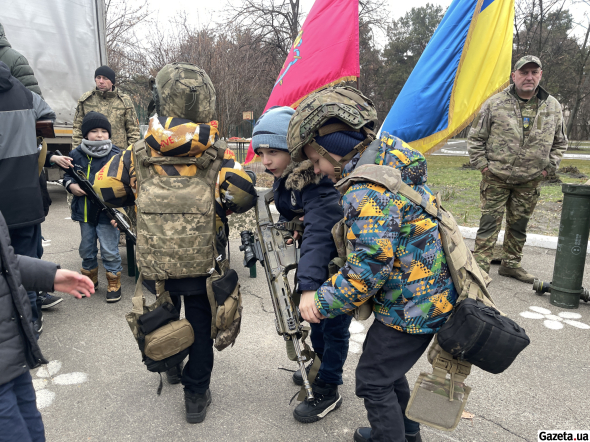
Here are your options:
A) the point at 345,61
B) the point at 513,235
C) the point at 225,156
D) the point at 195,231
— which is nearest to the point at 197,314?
the point at 195,231

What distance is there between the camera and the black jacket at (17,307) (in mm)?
1646

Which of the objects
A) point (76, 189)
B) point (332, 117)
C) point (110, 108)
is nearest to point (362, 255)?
point (332, 117)

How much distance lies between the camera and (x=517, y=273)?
473cm

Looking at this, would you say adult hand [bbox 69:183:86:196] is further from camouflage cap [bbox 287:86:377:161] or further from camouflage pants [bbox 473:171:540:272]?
camouflage pants [bbox 473:171:540:272]

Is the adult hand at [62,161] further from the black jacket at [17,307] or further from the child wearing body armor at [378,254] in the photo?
the child wearing body armor at [378,254]

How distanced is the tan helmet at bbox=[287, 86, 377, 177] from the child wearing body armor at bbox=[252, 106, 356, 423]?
227mm

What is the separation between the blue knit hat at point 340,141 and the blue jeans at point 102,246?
297cm

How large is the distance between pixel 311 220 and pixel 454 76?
2.53 metres

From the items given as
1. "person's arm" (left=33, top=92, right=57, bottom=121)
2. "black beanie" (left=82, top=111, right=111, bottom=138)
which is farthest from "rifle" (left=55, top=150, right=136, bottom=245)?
"person's arm" (left=33, top=92, right=57, bottom=121)

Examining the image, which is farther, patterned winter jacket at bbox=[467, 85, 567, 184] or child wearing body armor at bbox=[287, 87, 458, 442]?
patterned winter jacket at bbox=[467, 85, 567, 184]

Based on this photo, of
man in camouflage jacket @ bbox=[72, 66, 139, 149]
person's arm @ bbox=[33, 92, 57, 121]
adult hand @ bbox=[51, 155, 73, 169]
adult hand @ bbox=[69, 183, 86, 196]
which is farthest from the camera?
man in camouflage jacket @ bbox=[72, 66, 139, 149]

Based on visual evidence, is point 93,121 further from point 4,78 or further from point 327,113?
point 327,113

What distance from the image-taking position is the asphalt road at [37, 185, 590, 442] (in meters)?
2.40

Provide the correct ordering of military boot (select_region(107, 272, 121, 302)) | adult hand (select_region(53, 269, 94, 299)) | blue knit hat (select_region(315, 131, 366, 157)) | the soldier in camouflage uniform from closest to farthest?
adult hand (select_region(53, 269, 94, 299)), blue knit hat (select_region(315, 131, 366, 157)), military boot (select_region(107, 272, 121, 302)), the soldier in camouflage uniform
